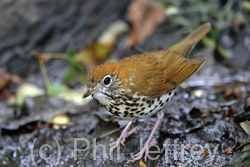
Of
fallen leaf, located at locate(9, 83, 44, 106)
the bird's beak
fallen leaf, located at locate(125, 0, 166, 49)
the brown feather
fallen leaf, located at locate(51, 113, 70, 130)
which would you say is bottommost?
the bird's beak

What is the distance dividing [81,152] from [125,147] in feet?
1.47

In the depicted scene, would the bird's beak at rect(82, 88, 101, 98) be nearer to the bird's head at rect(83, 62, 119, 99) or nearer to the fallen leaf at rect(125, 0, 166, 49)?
the bird's head at rect(83, 62, 119, 99)

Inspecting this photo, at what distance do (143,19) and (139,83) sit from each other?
2.70m

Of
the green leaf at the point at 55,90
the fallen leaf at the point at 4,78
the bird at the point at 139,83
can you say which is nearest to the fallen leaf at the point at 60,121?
the green leaf at the point at 55,90

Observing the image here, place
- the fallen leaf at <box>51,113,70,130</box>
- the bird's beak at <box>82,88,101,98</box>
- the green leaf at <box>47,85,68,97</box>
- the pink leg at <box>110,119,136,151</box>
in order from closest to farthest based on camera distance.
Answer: the bird's beak at <box>82,88,101,98</box> → the pink leg at <box>110,119,136,151</box> → the fallen leaf at <box>51,113,70,130</box> → the green leaf at <box>47,85,68,97</box>

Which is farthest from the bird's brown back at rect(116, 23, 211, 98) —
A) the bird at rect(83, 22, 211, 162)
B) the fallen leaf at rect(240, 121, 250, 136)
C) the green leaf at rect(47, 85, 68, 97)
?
the green leaf at rect(47, 85, 68, 97)

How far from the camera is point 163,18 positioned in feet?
20.6

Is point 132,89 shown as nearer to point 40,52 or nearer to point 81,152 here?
point 81,152

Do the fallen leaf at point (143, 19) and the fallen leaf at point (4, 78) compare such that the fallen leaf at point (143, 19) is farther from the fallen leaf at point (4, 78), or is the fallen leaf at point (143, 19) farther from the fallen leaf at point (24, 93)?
the fallen leaf at point (4, 78)

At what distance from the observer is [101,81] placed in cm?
355

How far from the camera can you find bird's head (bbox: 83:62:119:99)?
352cm

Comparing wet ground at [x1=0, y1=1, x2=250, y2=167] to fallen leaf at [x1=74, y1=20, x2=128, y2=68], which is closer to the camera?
wet ground at [x1=0, y1=1, x2=250, y2=167]

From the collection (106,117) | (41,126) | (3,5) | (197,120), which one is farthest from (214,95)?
(3,5)

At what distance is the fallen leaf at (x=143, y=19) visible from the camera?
6.27 meters
